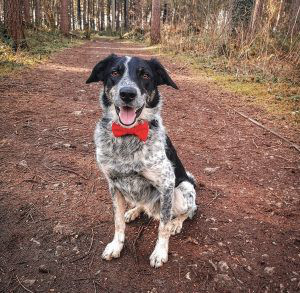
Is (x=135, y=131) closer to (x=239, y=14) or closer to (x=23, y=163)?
(x=23, y=163)

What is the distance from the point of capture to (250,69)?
8.91m

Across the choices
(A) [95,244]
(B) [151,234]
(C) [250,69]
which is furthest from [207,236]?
(C) [250,69]

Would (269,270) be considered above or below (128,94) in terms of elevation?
below

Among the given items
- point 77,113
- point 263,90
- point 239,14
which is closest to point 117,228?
point 77,113

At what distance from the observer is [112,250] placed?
2.85 metres

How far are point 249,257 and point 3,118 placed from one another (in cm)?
506

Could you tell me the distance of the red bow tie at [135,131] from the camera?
2.77 m

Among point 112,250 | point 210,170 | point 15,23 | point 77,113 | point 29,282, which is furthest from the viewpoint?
point 15,23

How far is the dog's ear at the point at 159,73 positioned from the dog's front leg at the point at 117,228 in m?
1.28

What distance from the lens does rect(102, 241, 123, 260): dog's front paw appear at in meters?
2.82

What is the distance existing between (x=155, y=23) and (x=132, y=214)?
16586 millimetres

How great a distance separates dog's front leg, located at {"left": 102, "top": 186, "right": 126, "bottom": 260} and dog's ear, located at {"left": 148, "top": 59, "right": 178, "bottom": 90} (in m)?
1.28

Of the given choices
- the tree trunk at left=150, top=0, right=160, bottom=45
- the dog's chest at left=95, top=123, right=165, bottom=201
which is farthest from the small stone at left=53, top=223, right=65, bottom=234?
the tree trunk at left=150, top=0, right=160, bottom=45

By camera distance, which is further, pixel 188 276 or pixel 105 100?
pixel 105 100
